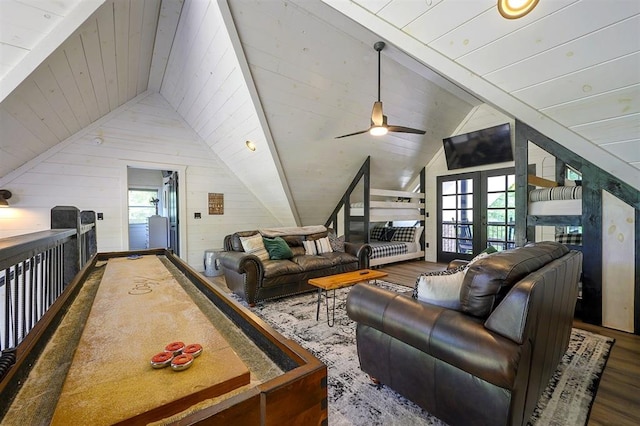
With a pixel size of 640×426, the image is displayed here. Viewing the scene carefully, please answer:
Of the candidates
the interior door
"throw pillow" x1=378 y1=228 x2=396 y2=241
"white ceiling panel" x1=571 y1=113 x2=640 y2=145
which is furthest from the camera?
"throw pillow" x1=378 y1=228 x2=396 y2=241

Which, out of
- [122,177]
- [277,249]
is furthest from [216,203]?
[277,249]

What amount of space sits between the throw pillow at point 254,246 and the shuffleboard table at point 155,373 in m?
2.66

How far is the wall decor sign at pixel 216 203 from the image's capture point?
15.9 feet

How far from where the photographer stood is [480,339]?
1.21 metres

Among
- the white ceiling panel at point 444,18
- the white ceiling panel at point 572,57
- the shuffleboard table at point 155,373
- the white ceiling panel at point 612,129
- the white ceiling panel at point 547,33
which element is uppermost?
the white ceiling panel at point 444,18

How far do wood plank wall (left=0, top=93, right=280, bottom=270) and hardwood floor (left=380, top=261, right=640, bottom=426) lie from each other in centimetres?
489

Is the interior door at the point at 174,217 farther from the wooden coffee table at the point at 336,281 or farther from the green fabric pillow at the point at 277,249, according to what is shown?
the wooden coffee table at the point at 336,281

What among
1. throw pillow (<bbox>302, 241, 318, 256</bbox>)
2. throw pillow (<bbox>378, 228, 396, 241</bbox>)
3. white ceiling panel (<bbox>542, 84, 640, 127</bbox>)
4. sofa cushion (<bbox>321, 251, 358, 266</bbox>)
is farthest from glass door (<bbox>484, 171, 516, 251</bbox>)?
throw pillow (<bbox>302, 241, 318, 256</bbox>)

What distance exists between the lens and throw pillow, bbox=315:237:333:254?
4.24 metres

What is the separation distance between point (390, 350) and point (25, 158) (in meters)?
4.52

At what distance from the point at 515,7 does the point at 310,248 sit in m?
3.39

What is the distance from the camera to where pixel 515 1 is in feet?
5.11

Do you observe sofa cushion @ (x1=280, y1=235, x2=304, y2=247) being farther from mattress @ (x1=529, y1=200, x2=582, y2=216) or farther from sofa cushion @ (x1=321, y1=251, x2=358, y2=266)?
mattress @ (x1=529, y1=200, x2=582, y2=216)

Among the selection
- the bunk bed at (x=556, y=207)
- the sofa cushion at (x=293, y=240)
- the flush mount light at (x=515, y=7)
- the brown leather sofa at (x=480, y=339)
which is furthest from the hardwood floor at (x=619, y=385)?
the sofa cushion at (x=293, y=240)
